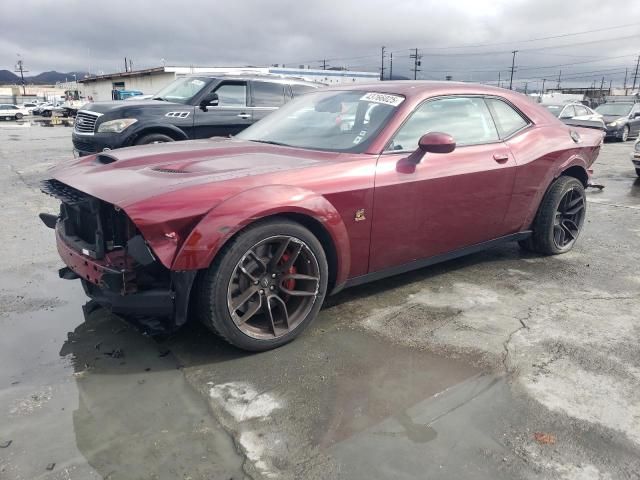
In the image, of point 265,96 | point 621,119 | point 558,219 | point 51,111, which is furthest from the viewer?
point 51,111

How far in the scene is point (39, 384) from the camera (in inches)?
105

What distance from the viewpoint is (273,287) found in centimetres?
302

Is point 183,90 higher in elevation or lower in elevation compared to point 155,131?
higher

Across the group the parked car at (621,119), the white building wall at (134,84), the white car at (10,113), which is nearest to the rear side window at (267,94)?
the parked car at (621,119)

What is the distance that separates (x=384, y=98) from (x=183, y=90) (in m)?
5.69

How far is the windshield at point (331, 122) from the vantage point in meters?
3.55

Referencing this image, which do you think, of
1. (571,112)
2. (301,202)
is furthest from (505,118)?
(571,112)

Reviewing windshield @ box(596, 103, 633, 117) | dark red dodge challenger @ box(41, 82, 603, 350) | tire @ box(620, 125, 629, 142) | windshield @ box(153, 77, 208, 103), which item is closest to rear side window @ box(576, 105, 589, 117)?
tire @ box(620, 125, 629, 142)

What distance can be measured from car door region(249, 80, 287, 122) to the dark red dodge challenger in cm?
423

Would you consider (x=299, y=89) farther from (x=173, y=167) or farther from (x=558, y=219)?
(x=173, y=167)

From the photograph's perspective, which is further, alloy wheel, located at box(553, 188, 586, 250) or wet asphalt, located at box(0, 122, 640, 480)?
alloy wheel, located at box(553, 188, 586, 250)

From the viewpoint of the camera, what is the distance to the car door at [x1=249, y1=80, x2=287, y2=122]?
8.59 meters

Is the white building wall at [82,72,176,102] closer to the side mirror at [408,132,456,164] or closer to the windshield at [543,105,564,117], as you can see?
the windshield at [543,105,564,117]

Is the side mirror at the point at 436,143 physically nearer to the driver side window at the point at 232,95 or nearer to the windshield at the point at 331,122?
the windshield at the point at 331,122
